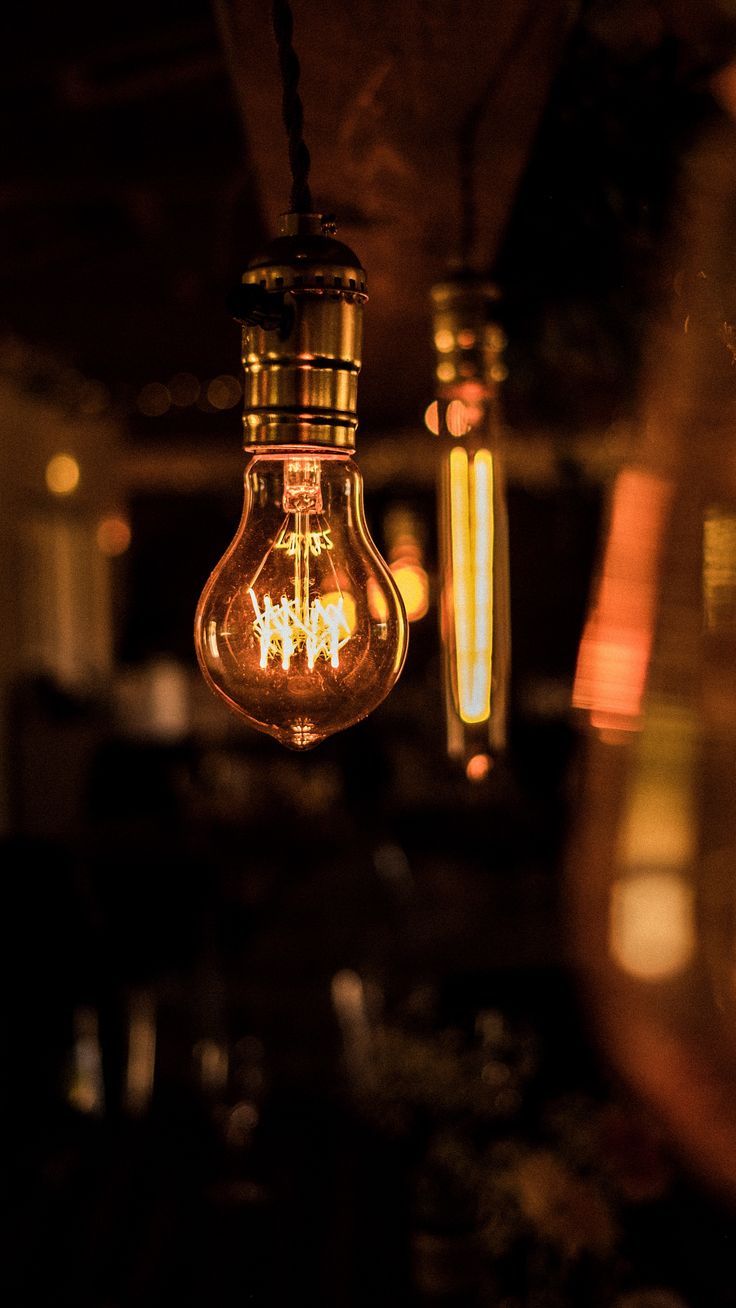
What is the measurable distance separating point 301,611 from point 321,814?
574 cm

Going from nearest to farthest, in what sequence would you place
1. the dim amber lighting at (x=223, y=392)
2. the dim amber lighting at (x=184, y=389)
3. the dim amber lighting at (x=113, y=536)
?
the dim amber lighting at (x=223, y=392)
the dim amber lighting at (x=184, y=389)
the dim amber lighting at (x=113, y=536)

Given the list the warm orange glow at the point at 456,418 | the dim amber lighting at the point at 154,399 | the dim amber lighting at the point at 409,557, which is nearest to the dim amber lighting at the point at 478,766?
the warm orange glow at the point at 456,418

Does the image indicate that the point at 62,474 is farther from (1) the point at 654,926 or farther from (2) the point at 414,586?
(1) the point at 654,926

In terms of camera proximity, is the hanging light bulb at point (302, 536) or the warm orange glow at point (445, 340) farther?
the warm orange glow at point (445, 340)

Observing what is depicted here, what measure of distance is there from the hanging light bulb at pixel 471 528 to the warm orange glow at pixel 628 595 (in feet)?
4.79

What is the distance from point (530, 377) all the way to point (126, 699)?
6.25 meters

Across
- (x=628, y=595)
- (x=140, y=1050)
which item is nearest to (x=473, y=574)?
(x=628, y=595)

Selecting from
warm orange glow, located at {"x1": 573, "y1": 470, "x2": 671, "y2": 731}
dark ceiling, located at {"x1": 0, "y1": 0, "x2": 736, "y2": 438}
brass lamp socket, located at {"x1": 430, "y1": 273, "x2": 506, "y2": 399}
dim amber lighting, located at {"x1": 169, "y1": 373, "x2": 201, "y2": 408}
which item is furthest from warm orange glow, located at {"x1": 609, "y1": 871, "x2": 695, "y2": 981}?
dim amber lighting, located at {"x1": 169, "y1": 373, "x2": 201, "y2": 408}

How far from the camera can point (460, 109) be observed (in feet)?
3.99

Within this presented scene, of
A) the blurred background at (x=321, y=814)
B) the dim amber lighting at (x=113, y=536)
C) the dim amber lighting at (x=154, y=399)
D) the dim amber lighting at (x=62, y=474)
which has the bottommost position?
the blurred background at (x=321, y=814)

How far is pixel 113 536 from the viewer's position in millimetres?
10125

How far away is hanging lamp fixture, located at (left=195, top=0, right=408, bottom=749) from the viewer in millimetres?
670

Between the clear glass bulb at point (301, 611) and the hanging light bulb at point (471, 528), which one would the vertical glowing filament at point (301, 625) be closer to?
the clear glass bulb at point (301, 611)

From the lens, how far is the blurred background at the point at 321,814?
149 cm
